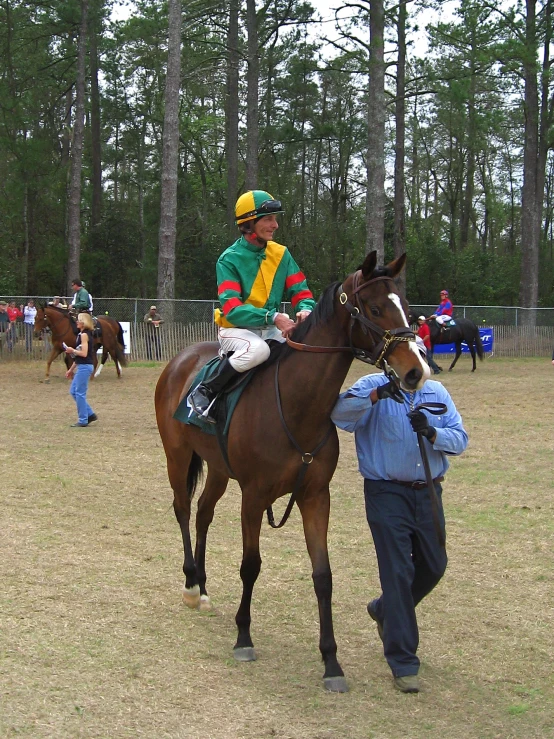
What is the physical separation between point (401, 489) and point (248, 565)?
3.68 feet

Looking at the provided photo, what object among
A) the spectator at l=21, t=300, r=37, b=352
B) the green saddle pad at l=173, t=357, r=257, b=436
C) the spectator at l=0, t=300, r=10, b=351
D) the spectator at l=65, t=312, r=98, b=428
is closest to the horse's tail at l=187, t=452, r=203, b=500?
the green saddle pad at l=173, t=357, r=257, b=436

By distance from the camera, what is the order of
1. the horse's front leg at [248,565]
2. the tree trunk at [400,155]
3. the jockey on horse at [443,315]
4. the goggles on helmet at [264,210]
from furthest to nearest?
the tree trunk at [400,155] < the jockey on horse at [443,315] < the goggles on helmet at [264,210] < the horse's front leg at [248,565]

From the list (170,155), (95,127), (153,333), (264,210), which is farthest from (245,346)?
(95,127)

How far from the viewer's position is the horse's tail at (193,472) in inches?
253

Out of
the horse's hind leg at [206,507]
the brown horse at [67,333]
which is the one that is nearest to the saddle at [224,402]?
the horse's hind leg at [206,507]

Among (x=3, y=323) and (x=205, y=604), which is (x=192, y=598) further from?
(x=3, y=323)

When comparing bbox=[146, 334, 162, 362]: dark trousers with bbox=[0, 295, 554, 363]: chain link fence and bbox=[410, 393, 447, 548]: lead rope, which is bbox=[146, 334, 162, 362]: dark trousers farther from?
bbox=[410, 393, 447, 548]: lead rope

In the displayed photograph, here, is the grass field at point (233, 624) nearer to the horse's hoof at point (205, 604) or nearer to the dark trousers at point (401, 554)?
the horse's hoof at point (205, 604)

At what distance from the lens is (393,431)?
459 centimetres

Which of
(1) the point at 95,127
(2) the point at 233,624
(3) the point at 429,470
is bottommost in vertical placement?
(2) the point at 233,624

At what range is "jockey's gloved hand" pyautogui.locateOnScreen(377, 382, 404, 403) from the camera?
14.1 feet

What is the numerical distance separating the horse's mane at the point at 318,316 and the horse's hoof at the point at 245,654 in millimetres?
1768

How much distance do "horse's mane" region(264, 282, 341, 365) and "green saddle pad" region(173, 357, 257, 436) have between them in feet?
1.12

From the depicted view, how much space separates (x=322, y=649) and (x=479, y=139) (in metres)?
44.6
